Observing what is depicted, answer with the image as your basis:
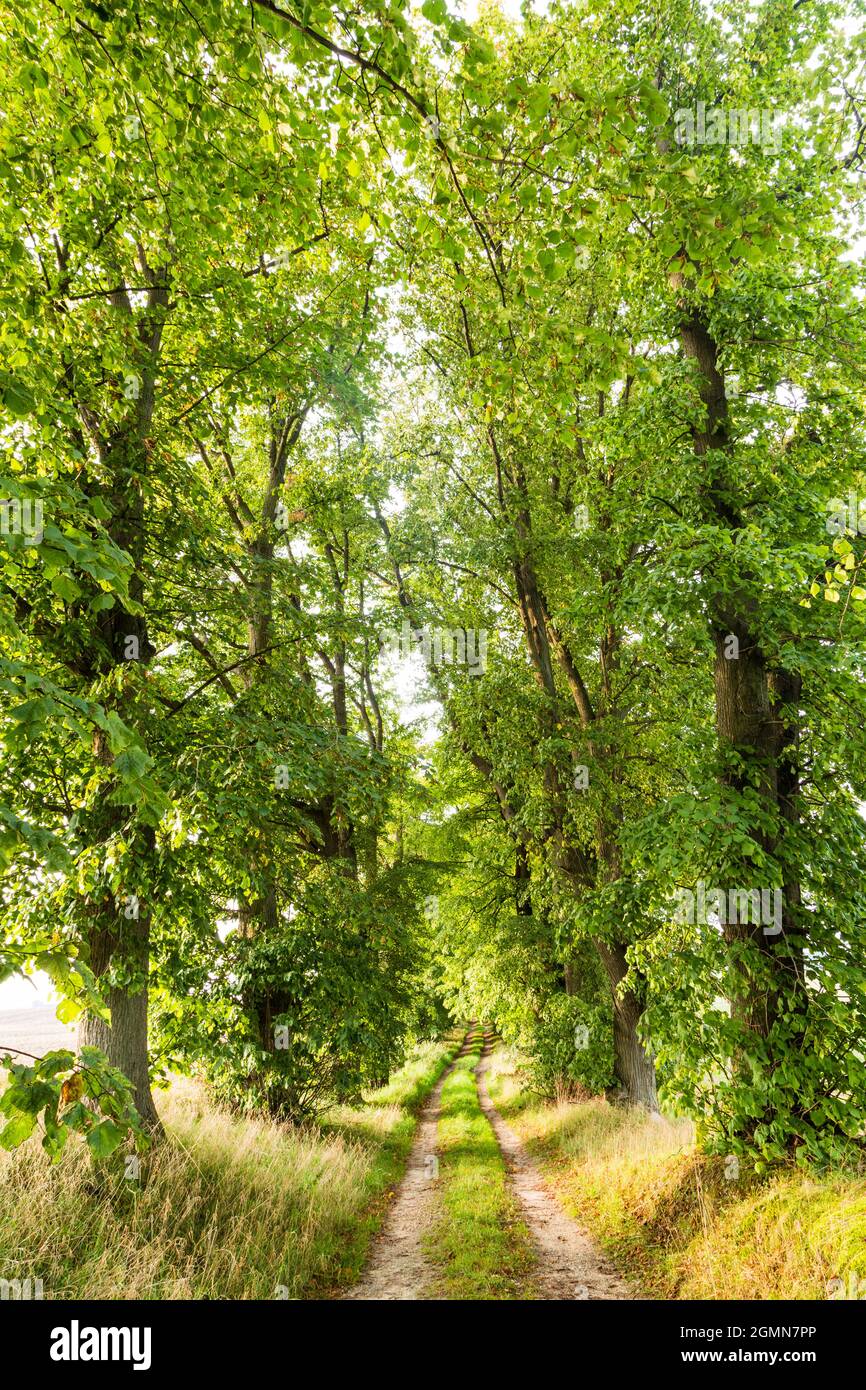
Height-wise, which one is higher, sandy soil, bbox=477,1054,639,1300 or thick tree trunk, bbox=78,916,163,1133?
thick tree trunk, bbox=78,916,163,1133

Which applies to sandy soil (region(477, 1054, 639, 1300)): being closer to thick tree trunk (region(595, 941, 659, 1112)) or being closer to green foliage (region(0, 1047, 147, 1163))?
thick tree trunk (region(595, 941, 659, 1112))

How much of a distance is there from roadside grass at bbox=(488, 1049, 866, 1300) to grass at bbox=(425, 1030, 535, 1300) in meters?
0.96

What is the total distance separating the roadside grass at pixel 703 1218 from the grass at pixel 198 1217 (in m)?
2.87

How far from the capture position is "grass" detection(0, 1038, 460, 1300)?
4871 mm

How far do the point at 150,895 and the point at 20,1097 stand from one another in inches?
190

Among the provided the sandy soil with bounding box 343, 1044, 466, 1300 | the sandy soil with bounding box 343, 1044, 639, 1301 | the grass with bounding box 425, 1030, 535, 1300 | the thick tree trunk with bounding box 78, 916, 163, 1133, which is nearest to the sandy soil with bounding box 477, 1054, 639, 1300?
the sandy soil with bounding box 343, 1044, 639, 1301

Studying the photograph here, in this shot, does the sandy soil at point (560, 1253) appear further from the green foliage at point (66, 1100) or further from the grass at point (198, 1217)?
the green foliage at point (66, 1100)

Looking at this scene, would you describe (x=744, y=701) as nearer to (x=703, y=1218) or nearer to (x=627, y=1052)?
(x=703, y=1218)

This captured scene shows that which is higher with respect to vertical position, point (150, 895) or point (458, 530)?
point (458, 530)

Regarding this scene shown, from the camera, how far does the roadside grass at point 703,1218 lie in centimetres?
499

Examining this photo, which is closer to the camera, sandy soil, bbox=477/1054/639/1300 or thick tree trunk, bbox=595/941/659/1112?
sandy soil, bbox=477/1054/639/1300

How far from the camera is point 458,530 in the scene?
1414 cm
